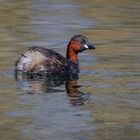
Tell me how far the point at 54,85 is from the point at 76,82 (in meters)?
0.44

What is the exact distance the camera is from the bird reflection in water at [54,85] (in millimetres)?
12781

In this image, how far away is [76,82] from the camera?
46.1 feet

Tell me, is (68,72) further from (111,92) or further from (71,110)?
(71,110)

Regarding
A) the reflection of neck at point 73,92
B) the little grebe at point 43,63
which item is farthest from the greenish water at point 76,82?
the little grebe at point 43,63

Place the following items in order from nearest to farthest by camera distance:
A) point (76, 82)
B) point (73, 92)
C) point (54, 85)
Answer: point (73, 92), point (54, 85), point (76, 82)

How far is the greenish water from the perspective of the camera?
11.0 metres

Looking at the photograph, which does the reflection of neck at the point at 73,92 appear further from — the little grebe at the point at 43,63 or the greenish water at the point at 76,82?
the little grebe at the point at 43,63

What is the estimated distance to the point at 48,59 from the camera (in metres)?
14.8

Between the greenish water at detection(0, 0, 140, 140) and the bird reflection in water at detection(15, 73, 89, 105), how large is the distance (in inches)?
0.5

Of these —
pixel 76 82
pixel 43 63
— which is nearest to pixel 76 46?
pixel 43 63

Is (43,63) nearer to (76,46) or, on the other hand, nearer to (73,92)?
(76,46)

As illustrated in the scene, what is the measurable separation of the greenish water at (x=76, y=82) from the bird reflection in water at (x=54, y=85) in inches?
0.5

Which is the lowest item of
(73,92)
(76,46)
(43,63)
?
(73,92)

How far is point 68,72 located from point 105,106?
2.89m
